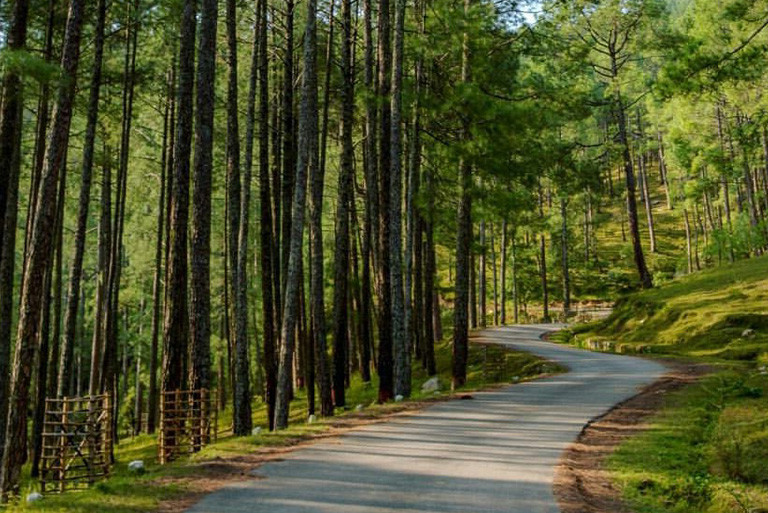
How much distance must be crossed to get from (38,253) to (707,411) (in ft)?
42.4

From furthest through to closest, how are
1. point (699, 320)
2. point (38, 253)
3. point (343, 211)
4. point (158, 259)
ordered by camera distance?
point (699, 320) < point (158, 259) < point (343, 211) < point (38, 253)

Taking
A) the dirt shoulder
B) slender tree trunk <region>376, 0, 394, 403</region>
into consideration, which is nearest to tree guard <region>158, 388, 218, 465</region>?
slender tree trunk <region>376, 0, 394, 403</region>

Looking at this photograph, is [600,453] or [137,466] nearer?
[600,453]

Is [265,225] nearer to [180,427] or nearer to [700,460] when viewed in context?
[180,427]

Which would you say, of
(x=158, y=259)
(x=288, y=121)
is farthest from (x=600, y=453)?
(x=158, y=259)

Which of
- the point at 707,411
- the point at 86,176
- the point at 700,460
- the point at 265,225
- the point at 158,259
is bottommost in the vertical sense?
the point at 700,460

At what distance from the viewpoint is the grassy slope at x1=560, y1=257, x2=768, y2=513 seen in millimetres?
8180

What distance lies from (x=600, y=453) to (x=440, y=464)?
267 centimetres

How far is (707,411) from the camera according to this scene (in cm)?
1301

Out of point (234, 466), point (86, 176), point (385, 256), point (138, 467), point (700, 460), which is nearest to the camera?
point (234, 466)

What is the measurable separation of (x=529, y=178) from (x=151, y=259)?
21245 mm

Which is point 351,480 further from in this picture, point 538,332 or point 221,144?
point 538,332

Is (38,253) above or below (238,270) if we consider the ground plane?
below

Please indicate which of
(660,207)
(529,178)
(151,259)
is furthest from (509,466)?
(660,207)
